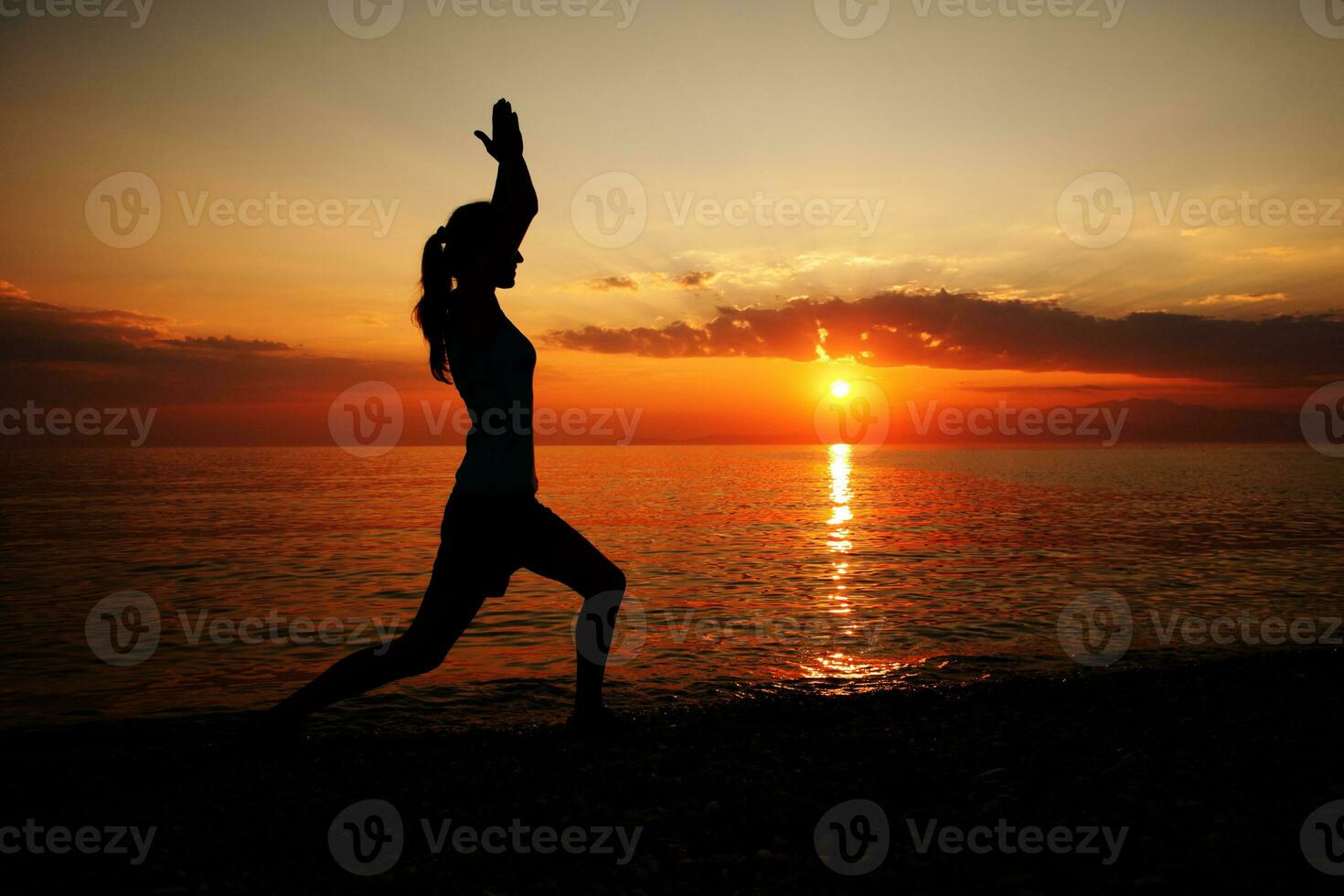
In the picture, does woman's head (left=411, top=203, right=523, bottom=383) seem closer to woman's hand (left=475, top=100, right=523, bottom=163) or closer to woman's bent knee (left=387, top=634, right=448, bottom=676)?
woman's hand (left=475, top=100, right=523, bottom=163)

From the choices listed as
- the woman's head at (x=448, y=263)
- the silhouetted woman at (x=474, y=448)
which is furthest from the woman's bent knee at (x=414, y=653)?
the woman's head at (x=448, y=263)

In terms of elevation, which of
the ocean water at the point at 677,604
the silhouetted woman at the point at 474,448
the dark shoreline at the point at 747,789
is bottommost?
the ocean water at the point at 677,604

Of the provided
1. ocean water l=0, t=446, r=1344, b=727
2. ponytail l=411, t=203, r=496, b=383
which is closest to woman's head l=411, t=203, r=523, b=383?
ponytail l=411, t=203, r=496, b=383

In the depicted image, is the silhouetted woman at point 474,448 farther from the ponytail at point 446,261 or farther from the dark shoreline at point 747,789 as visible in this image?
the dark shoreline at point 747,789

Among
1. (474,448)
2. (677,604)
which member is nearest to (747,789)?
(474,448)

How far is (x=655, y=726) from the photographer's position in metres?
5.84

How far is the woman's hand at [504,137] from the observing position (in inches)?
150

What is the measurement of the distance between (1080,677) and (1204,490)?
44376 mm

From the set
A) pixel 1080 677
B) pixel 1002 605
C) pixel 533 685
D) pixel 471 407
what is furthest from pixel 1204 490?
pixel 471 407

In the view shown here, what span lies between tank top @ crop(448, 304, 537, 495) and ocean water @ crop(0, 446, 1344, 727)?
11.4ft

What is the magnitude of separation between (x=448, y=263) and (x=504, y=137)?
77 centimetres

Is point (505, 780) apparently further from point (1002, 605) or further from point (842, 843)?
point (1002, 605)

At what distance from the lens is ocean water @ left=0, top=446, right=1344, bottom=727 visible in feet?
26.0

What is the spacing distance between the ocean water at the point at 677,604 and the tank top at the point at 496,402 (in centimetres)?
347
